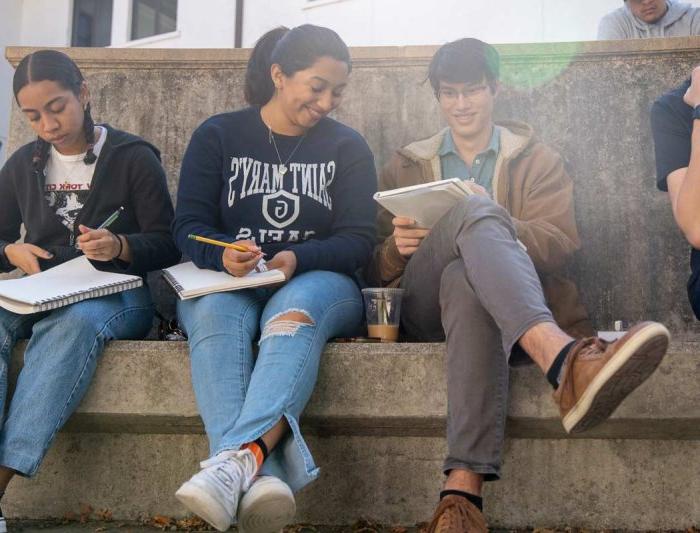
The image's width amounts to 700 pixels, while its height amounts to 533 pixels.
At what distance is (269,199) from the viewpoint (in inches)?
111

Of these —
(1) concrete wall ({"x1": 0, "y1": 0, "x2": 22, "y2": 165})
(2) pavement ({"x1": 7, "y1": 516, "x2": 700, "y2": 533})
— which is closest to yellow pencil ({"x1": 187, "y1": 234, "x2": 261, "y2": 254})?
(2) pavement ({"x1": 7, "y1": 516, "x2": 700, "y2": 533})

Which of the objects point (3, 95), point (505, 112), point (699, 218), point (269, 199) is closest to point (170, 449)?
point (269, 199)

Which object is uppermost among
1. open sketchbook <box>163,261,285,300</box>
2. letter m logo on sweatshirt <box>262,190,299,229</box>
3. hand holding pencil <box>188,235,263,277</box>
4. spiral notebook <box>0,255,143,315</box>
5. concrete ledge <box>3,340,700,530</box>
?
letter m logo on sweatshirt <box>262,190,299,229</box>

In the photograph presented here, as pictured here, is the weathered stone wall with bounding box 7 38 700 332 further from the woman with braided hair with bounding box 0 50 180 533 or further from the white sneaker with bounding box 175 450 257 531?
the white sneaker with bounding box 175 450 257 531

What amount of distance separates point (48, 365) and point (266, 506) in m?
0.91

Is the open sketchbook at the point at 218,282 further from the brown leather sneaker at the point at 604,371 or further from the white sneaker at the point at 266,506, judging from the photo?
the brown leather sneaker at the point at 604,371

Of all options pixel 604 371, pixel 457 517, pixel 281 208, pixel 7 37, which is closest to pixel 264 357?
pixel 457 517

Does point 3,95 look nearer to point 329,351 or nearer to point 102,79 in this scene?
point 102,79

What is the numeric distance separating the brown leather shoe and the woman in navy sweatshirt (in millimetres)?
331

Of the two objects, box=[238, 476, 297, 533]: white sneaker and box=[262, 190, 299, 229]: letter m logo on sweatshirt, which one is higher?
box=[262, 190, 299, 229]: letter m logo on sweatshirt

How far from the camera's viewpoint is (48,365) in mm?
2383

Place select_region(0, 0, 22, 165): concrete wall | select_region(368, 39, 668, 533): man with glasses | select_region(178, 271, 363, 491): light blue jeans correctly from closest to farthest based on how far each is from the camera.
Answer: select_region(368, 39, 668, 533): man with glasses
select_region(178, 271, 363, 491): light blue jeans
select_region(0, 0, 22, 165): concrete wall

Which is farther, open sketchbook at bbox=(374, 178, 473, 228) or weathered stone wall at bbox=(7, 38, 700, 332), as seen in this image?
weathered stone wall at bbox=(7, 38, 700, 332)

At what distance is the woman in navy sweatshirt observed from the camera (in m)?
1.98
